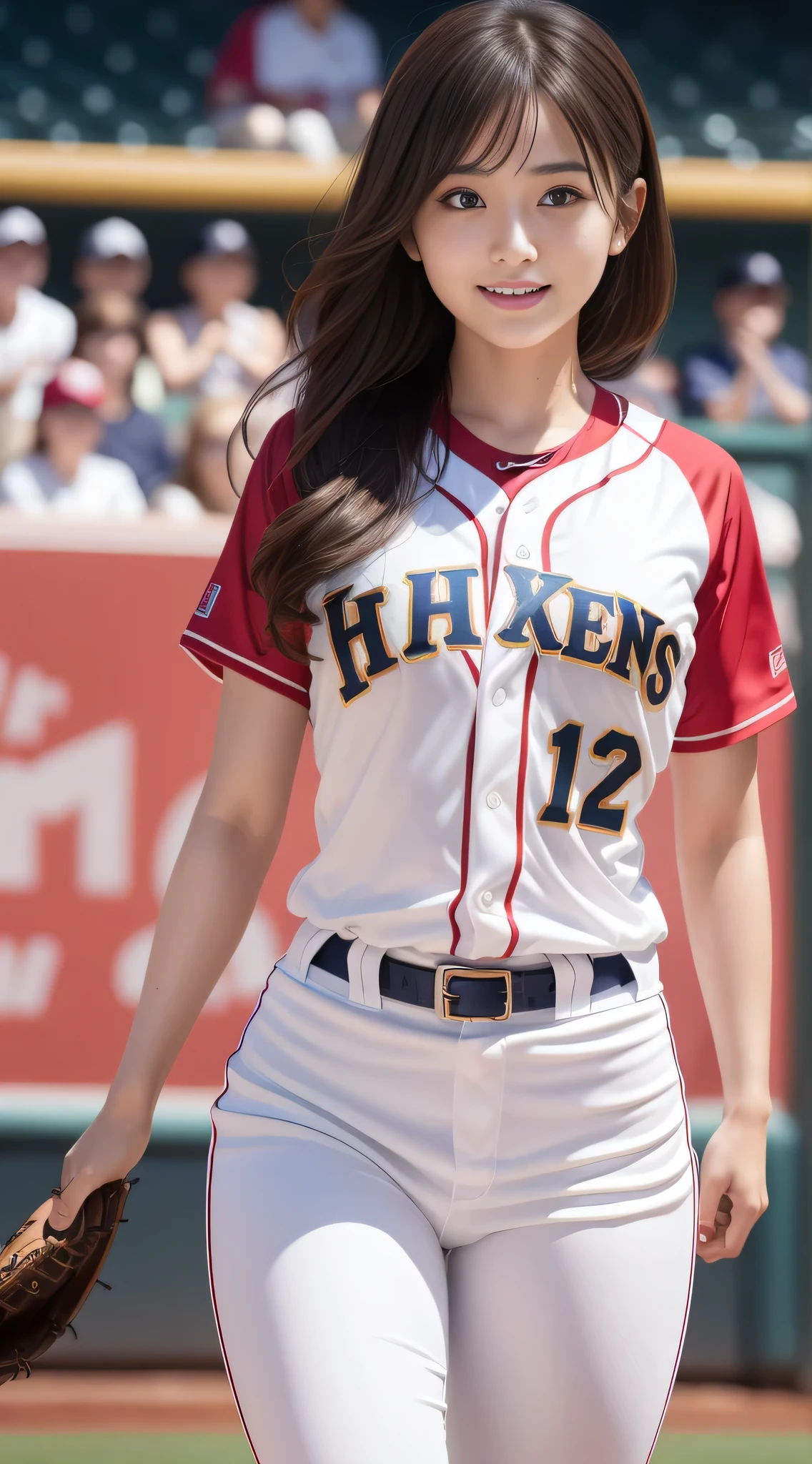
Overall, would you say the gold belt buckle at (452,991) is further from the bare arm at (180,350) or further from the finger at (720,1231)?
the bare arm at (180,350)

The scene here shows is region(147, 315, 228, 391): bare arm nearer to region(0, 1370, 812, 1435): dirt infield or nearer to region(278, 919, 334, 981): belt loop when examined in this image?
region(0, 1370, 812, 1435): dirt infield

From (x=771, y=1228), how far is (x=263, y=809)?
2.13 meters

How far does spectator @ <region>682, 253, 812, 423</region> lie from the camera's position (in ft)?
14.8

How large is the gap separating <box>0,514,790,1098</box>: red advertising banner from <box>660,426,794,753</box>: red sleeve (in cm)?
166

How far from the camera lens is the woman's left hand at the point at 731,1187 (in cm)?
134

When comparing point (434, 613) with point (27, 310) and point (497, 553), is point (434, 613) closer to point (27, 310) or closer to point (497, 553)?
point (497, 553)

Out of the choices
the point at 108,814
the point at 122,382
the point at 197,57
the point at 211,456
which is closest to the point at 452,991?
the point at 108,814

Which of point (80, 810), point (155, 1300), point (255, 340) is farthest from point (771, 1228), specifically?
point (255, 340)

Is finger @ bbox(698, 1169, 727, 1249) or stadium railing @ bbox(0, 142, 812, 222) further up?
stadium railing @ bbox(0, 142, 812, 222)

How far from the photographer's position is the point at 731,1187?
4.42 feet

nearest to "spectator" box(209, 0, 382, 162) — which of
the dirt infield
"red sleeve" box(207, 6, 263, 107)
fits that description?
"red sleeve" box(207, 6, 263, 107)

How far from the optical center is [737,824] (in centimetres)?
138

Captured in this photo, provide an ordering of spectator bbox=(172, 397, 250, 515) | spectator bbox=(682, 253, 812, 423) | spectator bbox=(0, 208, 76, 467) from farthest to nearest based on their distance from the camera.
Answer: spectator bbox=(682, 253, 812, 423), spectator bbox=(0, 208, 76, 467), spectator bbox=(172, 397, 250, 515)

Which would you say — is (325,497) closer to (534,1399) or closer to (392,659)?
(392,659)
